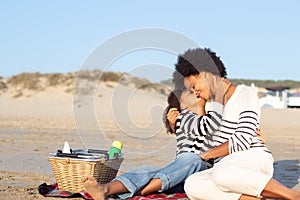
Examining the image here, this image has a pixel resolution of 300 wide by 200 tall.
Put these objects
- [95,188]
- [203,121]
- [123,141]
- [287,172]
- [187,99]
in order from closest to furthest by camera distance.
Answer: [95,188], [203,121], [187,99], [287,172], [123,141]

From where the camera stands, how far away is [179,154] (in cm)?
585

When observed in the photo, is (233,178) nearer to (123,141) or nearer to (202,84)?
(202,84)

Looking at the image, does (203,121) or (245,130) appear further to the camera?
(203,121)

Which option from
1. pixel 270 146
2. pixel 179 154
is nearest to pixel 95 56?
pixel 179 154

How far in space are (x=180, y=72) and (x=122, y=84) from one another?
1.62 meters

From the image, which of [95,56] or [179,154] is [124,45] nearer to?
[95,56]

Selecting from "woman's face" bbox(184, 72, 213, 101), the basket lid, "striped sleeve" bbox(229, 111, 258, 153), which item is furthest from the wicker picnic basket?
"striped sleeve" bbox(229, 111, 258, 153)

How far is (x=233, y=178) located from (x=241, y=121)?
1.64 ft

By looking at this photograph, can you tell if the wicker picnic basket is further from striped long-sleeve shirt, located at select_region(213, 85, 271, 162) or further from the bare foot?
striped long-sleeve shirt, located at select_region(213, 85, 271, 162)

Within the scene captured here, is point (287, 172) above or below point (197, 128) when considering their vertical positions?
below

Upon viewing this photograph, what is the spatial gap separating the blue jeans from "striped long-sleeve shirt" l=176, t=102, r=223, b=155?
0.54 feet

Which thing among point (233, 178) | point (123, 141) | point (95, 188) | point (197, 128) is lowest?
point (123, 141)

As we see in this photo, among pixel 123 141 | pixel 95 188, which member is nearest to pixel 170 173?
pixel 95 188

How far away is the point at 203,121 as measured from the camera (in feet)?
18.3
